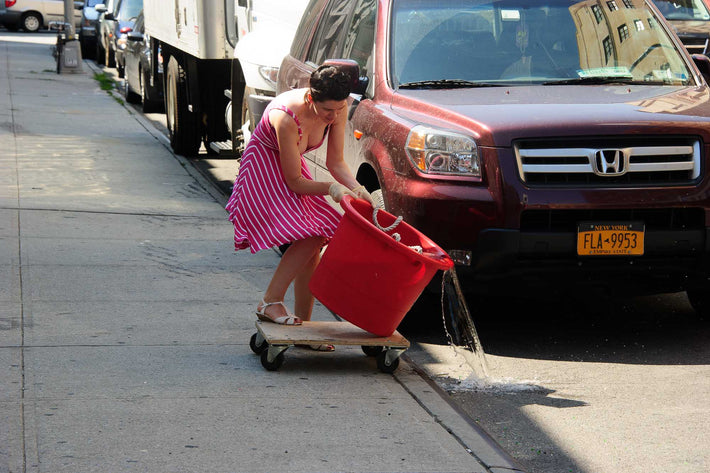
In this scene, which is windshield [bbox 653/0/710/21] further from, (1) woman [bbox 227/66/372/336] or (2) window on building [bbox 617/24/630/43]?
(1) woman [bbox 227/66/372/336]

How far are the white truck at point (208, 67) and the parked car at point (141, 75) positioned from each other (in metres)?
1.61

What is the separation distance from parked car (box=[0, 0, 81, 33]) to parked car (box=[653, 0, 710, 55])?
3041 centimetres

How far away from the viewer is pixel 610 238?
551 cm

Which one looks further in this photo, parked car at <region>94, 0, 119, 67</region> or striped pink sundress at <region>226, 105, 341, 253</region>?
parked car at <region>94, 0, 119, 67</region>

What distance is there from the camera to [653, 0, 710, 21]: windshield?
14627 millimetres

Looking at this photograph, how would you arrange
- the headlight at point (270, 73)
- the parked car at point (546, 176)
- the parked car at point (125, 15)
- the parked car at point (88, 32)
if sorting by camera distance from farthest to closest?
the parked car at point (88, 32) → the parked car at point (125, 15) → the headlight at point (270, 73) → the parked car at point (546, 176)

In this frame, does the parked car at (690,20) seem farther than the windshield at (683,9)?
No

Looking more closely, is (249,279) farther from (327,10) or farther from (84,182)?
(84,182)

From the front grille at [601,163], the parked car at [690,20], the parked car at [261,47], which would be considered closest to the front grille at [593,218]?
the front grille at [601,163]

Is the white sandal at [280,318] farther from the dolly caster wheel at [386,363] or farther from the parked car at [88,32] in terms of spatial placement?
the parked car at [88,32]

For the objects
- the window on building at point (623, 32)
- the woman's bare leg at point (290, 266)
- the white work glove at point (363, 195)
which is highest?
the window on building at point (623, 32)

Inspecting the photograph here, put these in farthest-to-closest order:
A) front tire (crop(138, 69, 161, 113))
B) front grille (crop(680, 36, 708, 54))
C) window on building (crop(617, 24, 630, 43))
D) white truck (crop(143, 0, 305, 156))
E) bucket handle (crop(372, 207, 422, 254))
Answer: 1. front tire (crop(138, 69, 161, 113))
2. front grille (crop(680, 36, 708, 54))
3. white truck (crop(143, 0, 305, 156))
4. window on building (crop(617, 24, 630, 43))
5. bucket handle (crop(372, 207, 422, 254))

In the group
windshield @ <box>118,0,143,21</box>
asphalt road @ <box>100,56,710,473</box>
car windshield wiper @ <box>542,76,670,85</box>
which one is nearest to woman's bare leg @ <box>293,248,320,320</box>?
asphalt road @ <box>100,56,710,473</box>

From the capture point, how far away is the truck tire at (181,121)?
12.5m
